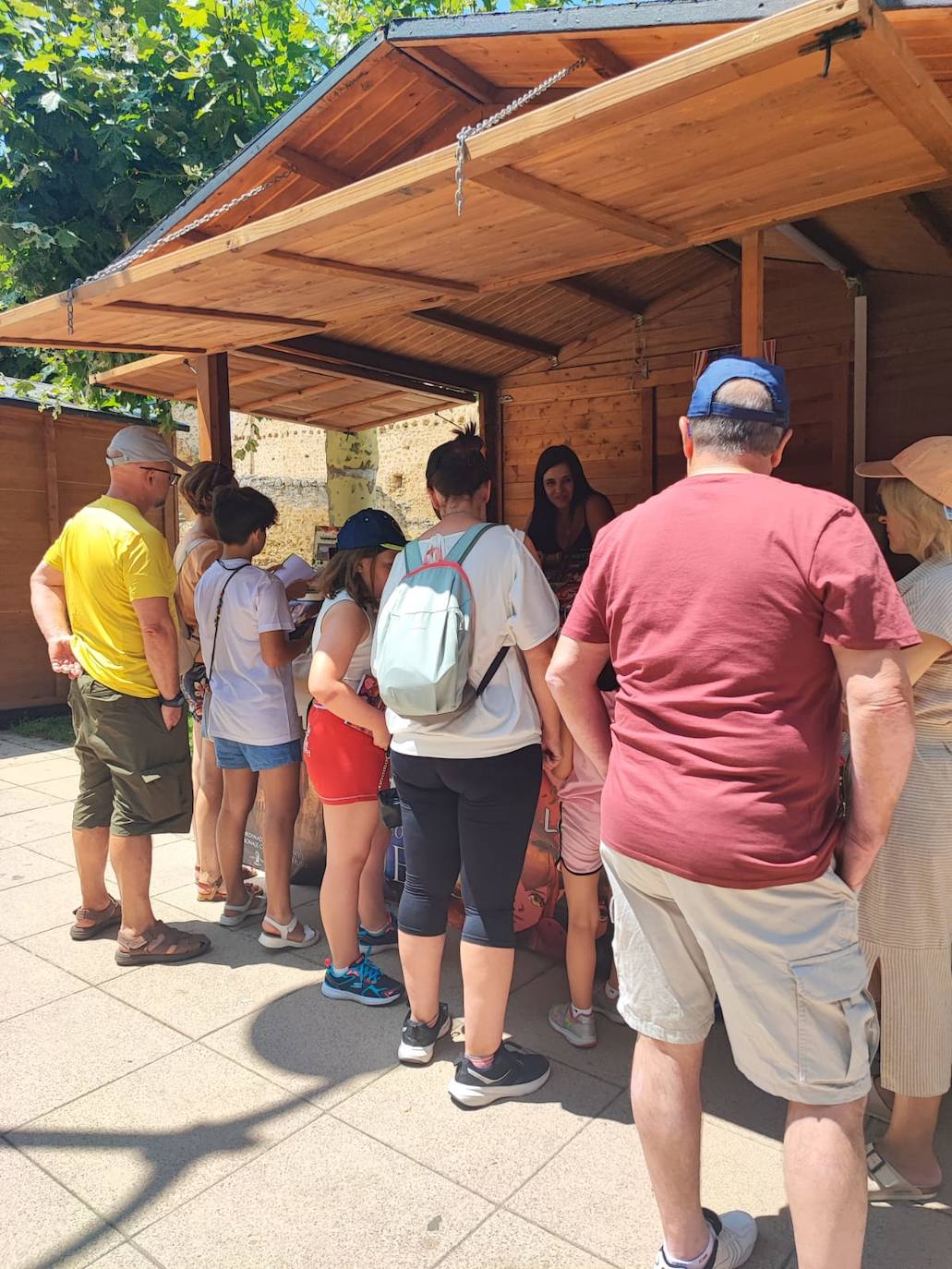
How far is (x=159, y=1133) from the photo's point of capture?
2.57 metres

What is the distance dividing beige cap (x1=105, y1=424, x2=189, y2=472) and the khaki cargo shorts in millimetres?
874

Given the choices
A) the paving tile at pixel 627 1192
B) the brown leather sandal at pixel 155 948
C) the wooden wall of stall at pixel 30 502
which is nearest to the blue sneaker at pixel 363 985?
the brown leather sandal at pixel 155 948

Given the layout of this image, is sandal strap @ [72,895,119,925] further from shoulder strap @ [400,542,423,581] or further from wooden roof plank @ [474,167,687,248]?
wooden roof plank @ [474,167,687,248]

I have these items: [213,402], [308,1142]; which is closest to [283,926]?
[308,1142]

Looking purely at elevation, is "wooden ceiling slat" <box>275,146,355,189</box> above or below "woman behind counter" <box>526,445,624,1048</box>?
above

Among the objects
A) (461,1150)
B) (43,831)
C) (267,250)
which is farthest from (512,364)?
(461,1150)

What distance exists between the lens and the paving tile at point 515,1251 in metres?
2.06

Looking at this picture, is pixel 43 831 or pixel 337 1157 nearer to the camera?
pixel 337 1157

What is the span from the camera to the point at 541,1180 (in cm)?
233

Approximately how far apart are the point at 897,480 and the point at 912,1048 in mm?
1416

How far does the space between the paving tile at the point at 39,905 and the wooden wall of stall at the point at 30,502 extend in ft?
15.3

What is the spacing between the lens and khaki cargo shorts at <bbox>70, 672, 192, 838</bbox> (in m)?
→ 3.50

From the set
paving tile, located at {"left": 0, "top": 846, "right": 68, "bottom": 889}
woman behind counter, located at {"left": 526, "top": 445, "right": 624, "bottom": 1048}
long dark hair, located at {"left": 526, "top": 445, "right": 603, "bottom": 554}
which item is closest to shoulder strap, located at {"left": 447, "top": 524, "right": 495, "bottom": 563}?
woman behind counter, located at {"left": 526, "top": 445, "right": 624, "bottom": 1048}

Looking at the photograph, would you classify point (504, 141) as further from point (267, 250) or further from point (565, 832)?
point (565, 832)
